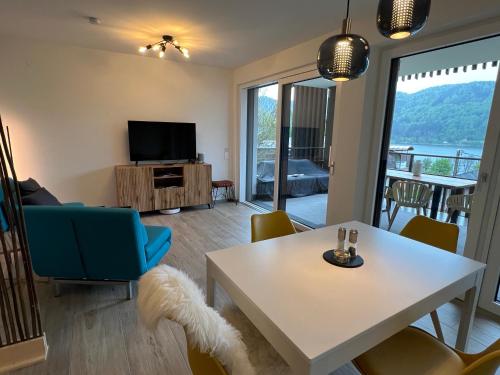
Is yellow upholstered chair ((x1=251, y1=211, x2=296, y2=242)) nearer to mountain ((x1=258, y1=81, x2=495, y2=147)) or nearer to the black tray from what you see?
the black tray

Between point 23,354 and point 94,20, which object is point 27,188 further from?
point 94,20

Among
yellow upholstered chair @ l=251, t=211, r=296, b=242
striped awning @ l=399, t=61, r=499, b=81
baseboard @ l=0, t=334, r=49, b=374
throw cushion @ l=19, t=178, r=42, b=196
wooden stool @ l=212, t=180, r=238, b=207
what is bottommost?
baseboard @ l=0, t=334, r=49, b=374

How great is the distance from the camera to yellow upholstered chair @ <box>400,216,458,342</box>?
1.78 meters

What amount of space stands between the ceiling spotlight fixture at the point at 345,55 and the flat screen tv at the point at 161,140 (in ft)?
12.3

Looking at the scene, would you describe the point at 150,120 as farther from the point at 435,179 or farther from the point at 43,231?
the point at 435,179

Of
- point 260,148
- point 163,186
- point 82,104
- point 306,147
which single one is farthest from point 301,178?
point 82,104

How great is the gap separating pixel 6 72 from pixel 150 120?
6.34ft

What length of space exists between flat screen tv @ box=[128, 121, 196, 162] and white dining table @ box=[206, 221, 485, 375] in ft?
11.5

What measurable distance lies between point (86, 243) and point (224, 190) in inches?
146

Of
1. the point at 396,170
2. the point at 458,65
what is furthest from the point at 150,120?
the point at 458,65

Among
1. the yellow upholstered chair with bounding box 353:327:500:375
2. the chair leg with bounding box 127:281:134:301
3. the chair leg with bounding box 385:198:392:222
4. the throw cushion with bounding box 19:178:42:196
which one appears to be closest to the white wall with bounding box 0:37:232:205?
the throw cushion with bounding box 19:178:42:196

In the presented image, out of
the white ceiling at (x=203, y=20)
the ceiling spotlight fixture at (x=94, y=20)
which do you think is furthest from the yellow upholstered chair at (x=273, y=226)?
the ceiling spotlight fixture at (x=94, y=20)

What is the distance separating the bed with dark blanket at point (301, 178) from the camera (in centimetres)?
437

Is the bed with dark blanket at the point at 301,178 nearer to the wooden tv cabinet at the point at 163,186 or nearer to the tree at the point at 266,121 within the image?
the tree at the point at 266,121
